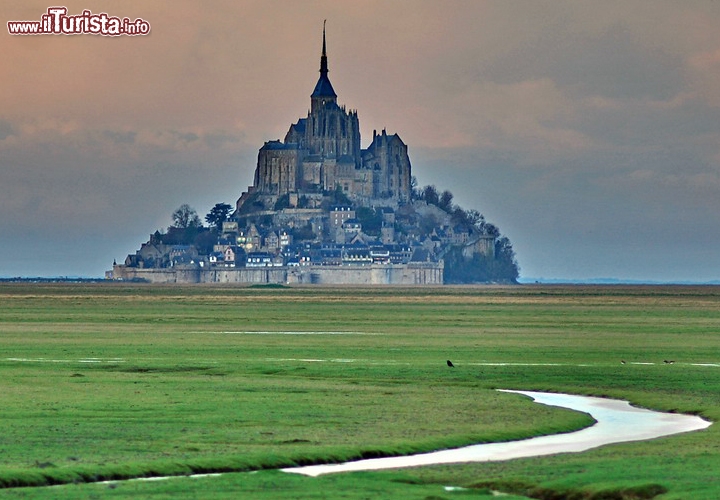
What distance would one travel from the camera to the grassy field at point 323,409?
68.3 ft

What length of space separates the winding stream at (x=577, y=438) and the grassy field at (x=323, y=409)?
0.51m

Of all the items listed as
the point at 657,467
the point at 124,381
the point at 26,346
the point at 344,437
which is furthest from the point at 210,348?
the point at 657,467

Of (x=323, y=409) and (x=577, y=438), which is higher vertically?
(x=323, y=409)

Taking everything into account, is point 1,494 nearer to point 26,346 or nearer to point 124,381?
point 124,381

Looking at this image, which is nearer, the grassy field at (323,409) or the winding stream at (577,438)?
the grassy field at (323,409)

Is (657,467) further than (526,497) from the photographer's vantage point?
Yes

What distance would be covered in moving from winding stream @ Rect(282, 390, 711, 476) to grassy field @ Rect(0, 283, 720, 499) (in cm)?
51

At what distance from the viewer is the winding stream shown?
2350cm

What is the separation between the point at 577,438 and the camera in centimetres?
2730

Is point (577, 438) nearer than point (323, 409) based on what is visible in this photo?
Yes

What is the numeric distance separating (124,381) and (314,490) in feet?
61.2

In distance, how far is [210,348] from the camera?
55.8m

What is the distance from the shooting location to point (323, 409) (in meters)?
30.9

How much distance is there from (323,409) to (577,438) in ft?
20.5
